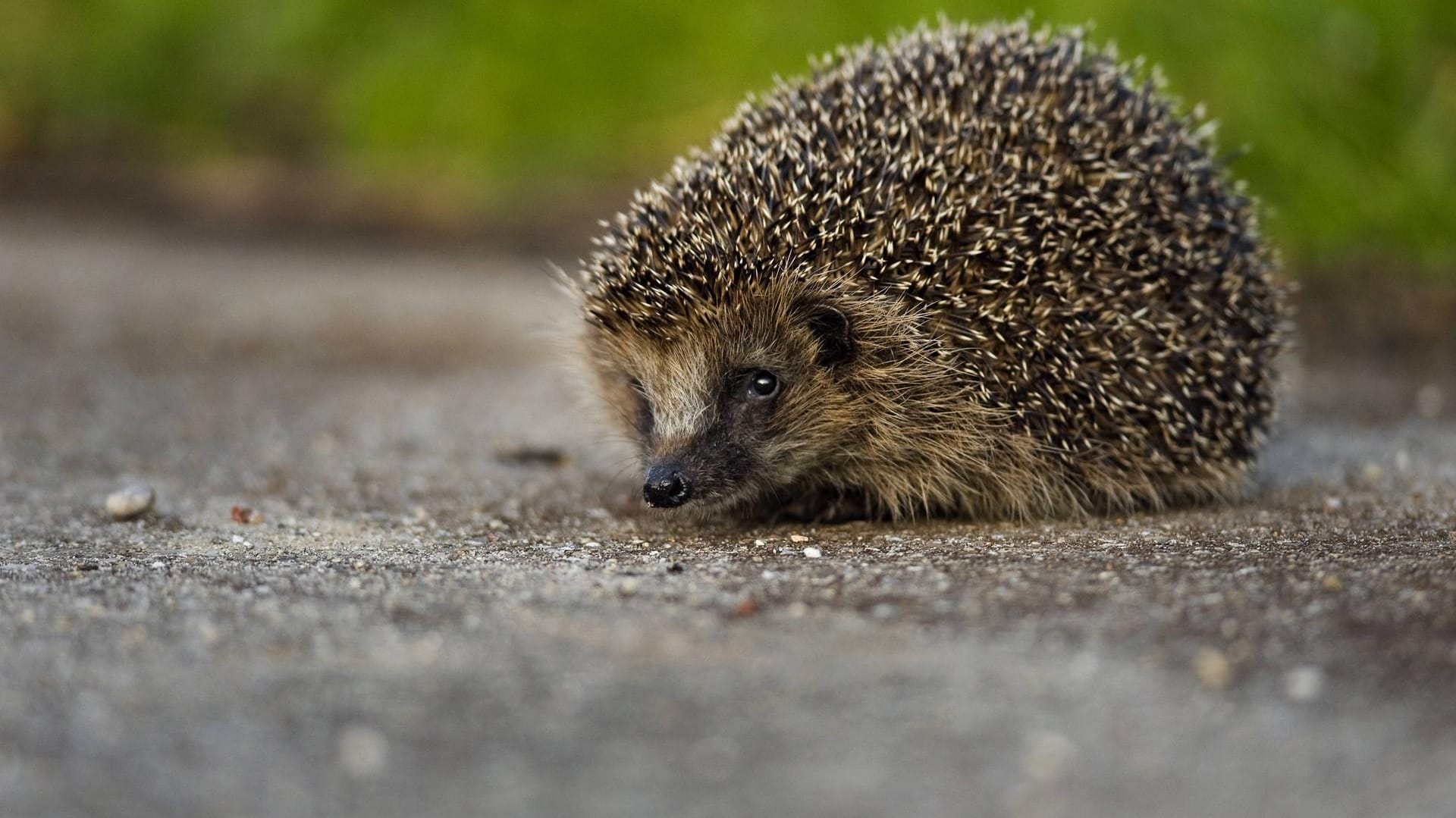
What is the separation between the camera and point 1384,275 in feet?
22.3

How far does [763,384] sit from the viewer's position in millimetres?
3963

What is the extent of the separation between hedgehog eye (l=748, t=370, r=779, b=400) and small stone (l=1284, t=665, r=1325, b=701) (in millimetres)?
1821

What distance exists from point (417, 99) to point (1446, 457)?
808cm

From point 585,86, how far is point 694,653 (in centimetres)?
832

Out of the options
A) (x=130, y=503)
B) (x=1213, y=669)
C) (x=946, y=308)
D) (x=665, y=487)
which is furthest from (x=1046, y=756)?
(x=130, y=503)

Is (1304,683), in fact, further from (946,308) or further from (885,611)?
(946,308)

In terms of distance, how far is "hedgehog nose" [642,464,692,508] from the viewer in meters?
3.66

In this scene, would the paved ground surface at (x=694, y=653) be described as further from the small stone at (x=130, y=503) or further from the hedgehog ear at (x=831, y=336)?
the hedgehog ear at (x=831, y=336)

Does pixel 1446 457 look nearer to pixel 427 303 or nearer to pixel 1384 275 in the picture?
pixel 1384 275

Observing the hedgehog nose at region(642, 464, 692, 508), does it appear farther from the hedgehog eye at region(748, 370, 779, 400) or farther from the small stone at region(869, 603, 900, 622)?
the small stone at region(869, 603, 900, 622)

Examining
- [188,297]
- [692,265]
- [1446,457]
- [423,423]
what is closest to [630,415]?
[692,265]

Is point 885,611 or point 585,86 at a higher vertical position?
point 585,86

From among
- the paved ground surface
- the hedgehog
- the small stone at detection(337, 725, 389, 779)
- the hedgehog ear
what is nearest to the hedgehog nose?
the hedgehog

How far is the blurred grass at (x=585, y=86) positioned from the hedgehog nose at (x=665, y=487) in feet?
13.5
